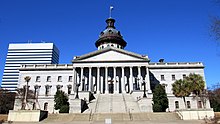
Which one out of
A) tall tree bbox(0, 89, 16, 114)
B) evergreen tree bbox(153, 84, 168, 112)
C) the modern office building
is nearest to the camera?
evergreen tree bbox(153, 84, 168, 112)

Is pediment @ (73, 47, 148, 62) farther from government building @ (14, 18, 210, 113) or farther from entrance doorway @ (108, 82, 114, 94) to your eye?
entrance doorway @ (108, 82, 114, 94)

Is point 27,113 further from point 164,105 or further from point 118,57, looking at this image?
point 118,57

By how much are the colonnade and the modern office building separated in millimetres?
85889

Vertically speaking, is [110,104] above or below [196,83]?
below

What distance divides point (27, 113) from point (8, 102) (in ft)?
90.8

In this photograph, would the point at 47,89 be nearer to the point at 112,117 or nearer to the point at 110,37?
the point at 110,37

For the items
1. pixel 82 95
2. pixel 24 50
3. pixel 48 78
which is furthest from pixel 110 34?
pixel 24 50

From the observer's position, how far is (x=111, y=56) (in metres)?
55.6

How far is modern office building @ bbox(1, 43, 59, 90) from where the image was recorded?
132 metres

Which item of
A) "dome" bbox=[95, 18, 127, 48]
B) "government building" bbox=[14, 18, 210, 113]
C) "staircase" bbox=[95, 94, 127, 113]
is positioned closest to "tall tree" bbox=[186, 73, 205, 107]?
"government building" bbox=[14, 18, 210, 113]

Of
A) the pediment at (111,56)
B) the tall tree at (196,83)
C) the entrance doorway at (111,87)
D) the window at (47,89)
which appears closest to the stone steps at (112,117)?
the tall tree at (196,83)

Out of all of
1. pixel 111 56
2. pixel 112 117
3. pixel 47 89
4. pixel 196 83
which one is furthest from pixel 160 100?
pixel 47 89

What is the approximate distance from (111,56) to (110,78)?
601 centimetres

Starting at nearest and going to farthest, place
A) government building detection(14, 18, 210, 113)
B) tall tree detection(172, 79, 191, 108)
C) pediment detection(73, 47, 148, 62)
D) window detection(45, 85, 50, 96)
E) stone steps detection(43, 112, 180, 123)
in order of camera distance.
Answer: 1. stone steps detection(43, 112, 180, 123)
2. tall tree detection(172, 79, 191, 108)
3. government building detection(14, 18, 210, 113)
4. pediment detection(73, 47, 148, 62)
5. window detection(45, 85, 50, 96)
